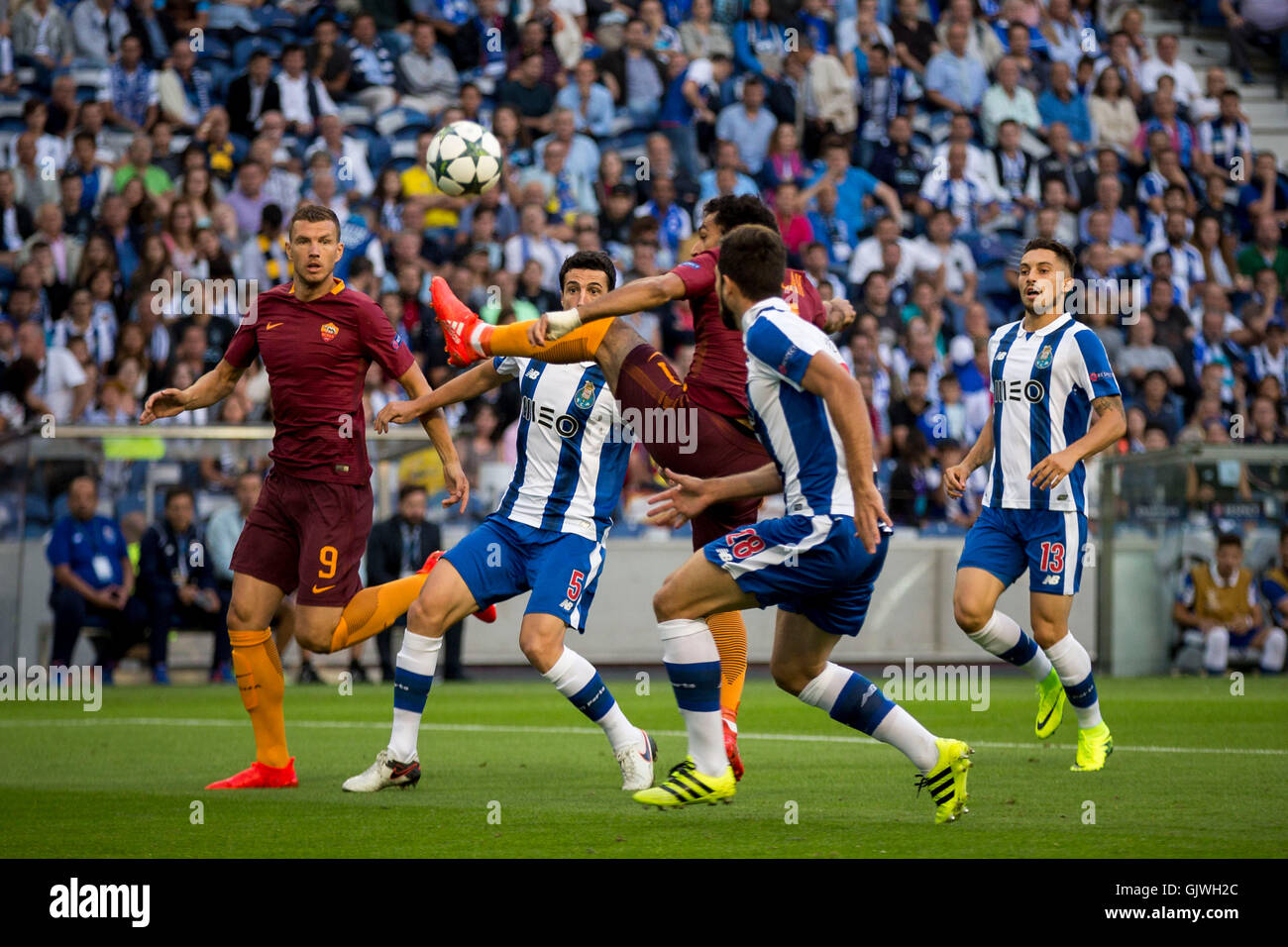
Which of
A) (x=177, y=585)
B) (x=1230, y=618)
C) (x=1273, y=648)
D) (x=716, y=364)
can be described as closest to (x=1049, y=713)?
(x=716, y=364)

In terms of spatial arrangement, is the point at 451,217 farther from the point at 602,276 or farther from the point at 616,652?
the point at 602,276

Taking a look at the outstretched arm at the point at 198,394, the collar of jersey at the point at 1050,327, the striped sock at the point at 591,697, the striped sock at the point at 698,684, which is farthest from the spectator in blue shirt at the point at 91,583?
the striped sock at the point at 698,684

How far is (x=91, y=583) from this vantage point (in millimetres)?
14844

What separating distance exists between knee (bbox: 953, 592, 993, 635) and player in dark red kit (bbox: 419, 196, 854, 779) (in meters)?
1.16

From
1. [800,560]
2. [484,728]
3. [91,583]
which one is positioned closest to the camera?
[800,560]

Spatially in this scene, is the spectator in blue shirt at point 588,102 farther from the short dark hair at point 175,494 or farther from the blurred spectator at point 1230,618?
the blurred spectator at point 1230,618

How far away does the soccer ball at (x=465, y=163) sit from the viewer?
9.40 meters

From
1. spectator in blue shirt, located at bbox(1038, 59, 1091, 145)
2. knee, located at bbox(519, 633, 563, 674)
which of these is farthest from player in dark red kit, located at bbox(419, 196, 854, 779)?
spectator in blue shirt, located at bbox(1038, 59, 1091, 145)

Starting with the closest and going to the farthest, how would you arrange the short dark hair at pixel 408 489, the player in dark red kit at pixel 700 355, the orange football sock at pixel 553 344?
the orange football sock at pixel 553 344 < the player in dark red kit at pixel 700 355 < the short dark hair at pixel 408 489

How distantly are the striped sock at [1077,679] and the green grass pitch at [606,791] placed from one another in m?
0.27

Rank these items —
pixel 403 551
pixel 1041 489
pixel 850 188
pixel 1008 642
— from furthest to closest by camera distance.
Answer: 1. pixel 850 188
2. pixel 403 551
3. pixel 1008 642
4. pixel 1041 489

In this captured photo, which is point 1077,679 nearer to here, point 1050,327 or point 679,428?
point 1050,327

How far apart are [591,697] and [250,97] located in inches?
503

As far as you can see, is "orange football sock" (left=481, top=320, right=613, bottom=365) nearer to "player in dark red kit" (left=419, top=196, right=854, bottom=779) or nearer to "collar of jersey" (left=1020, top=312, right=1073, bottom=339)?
"player in dark red kit" (left=419, top=196, right=854, bottom=779)
